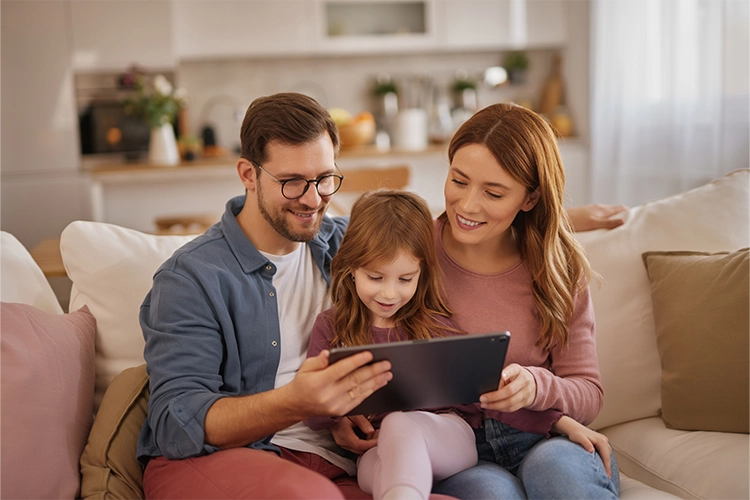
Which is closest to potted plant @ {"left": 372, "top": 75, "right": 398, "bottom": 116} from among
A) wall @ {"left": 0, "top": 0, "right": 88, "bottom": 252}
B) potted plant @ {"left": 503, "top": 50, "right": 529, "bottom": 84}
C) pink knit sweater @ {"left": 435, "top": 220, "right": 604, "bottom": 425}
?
potted plant @ {"left": 503, "top": 50, "right": 529, "bottom": 84}

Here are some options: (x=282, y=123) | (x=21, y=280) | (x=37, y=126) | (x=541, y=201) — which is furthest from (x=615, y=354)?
(x=37, y=126)

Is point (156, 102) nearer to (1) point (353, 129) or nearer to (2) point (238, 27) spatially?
(2) point (238, 27)

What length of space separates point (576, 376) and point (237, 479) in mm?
785

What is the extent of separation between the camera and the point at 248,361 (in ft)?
5.38

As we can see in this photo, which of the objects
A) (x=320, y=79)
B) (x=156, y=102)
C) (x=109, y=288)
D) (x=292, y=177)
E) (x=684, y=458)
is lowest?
(x=684, y=458)

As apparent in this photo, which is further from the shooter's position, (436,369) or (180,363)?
(180,363)

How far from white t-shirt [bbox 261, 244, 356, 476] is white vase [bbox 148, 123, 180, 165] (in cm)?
303

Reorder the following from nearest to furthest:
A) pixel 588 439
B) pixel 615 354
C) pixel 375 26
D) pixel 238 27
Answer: pixel 588 439 → pixel 615 354 → pixel 238 27 → pixel 375 26

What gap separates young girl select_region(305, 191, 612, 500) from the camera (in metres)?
1.53

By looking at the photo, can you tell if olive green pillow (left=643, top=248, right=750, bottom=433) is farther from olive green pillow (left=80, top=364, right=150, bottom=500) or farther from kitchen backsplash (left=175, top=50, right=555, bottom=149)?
kitchen backsplash (left=175, top=50, right=555, bottom=149)

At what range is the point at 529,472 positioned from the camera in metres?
1.52

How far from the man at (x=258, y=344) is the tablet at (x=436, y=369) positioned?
39mm

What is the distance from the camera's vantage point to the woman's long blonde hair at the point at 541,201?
1.64 meters

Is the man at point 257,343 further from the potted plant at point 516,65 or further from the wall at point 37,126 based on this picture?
the potted plant at point 516,65
